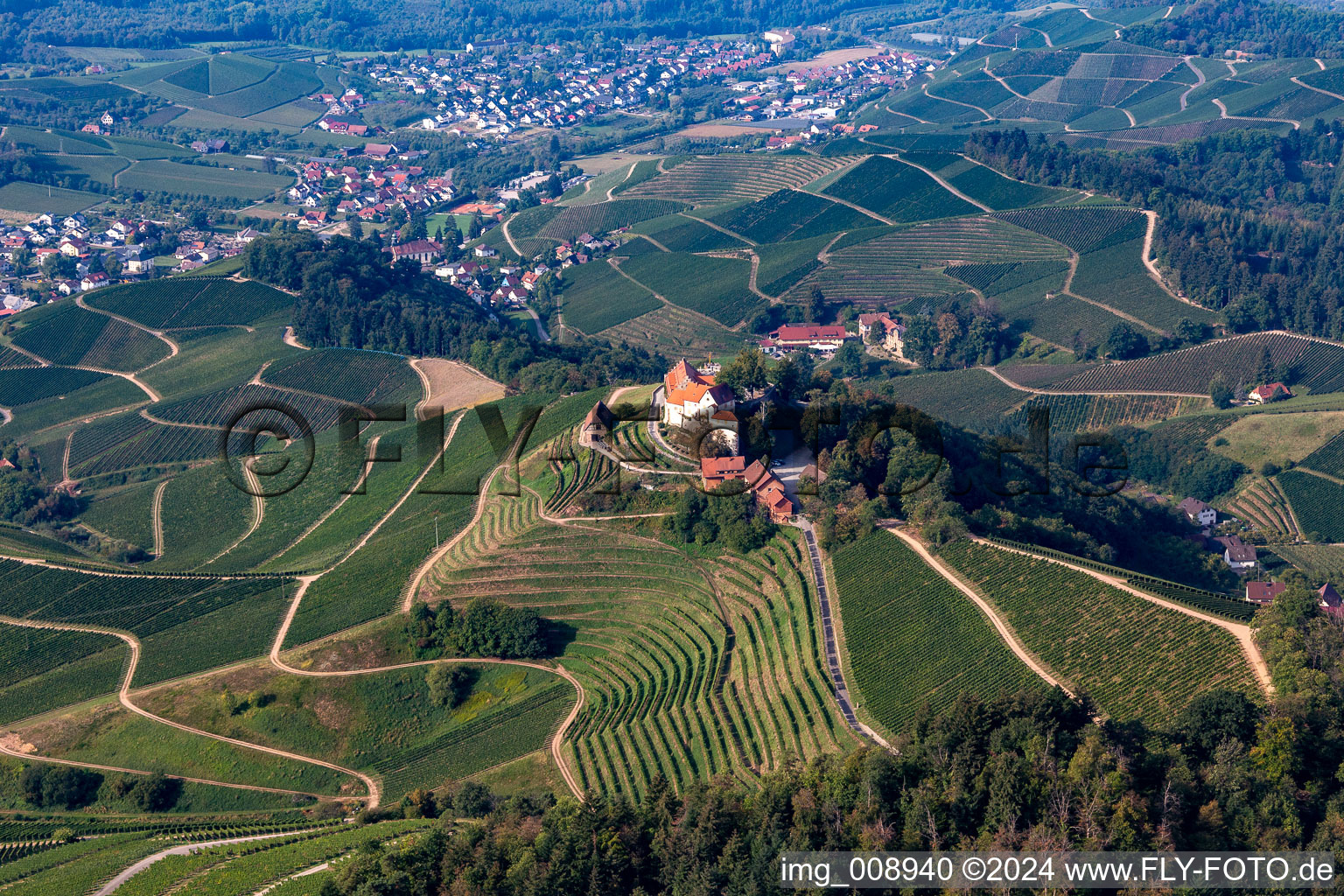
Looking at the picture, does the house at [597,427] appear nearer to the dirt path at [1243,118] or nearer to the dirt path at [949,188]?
the dirt path at [949,188]

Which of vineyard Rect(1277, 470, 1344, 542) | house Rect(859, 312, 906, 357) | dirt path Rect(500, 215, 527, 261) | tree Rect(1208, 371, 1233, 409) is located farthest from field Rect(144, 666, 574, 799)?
dirt path Rect(500, 215, 527, 261)

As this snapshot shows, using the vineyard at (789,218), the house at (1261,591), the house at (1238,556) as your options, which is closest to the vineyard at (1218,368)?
the house at (1238,556)

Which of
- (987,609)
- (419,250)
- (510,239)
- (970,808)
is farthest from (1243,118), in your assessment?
(970,808)

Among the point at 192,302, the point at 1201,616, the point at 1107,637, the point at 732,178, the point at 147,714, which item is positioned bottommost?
the point at 732,178

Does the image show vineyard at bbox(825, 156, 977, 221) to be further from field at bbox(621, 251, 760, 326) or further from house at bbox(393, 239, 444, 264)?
house at bbox(393, 239, 444, 264)

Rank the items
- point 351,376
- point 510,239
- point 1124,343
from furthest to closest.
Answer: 1. point 510,239
2. point 1124,343
3. point 351,376

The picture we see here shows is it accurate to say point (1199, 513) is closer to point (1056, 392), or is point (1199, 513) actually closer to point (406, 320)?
point (1056, 392)

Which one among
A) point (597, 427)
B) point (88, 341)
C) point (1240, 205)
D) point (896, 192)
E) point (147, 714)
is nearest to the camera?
point (147, 714)
